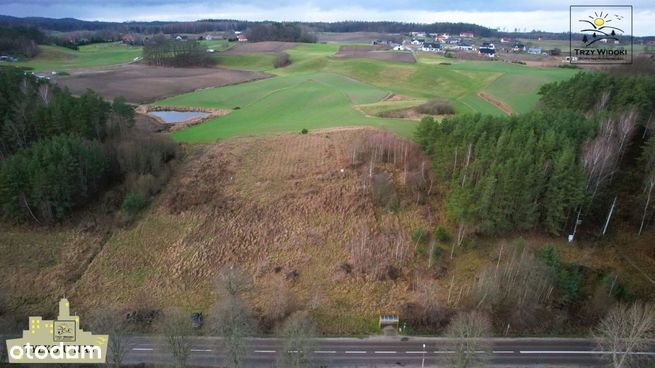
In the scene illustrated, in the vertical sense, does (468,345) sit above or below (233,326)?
below

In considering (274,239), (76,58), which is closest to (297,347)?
(274,239)

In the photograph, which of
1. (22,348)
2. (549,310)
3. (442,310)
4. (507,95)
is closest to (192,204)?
(22,348)

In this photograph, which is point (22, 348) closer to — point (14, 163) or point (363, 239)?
point (14, 163)

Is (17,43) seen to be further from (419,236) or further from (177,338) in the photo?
(419,236)

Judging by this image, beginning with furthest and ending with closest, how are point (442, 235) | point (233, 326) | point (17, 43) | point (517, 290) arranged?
point (17, 43) → point (442, 235) → point (517, 290) → point (233, 326)

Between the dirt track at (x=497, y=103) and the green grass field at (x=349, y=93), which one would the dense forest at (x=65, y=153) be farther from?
the dirt track at (x=497, y=103)

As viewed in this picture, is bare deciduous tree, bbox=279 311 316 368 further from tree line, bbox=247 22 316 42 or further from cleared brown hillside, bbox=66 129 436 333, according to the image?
tree line, bbox=247 22 316 42

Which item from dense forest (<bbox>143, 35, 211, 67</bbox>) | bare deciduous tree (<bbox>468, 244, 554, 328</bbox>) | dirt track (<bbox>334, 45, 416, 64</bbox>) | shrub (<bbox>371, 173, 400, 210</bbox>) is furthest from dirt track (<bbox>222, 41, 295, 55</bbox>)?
bare deciduous tree (<bbox>468, 244, 554, 328</bbox>)
